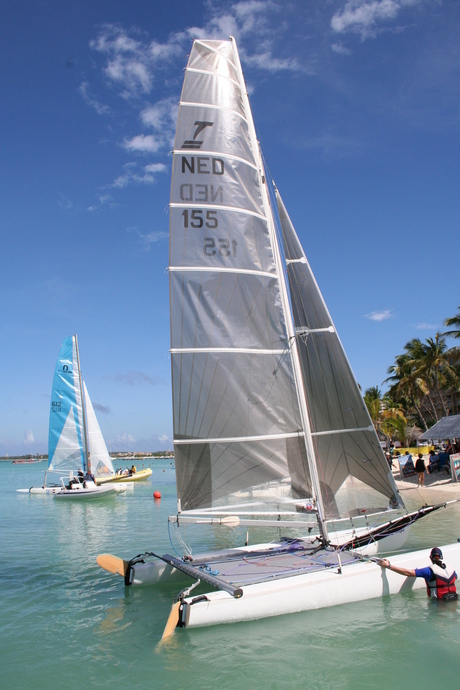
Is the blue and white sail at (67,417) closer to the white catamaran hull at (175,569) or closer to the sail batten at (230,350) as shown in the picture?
the white catamaran hull at (175,569)

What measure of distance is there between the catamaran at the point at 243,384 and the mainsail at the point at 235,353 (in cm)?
2

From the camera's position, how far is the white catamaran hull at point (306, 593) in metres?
6.78

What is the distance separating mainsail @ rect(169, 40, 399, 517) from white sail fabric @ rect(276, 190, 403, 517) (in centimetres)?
3

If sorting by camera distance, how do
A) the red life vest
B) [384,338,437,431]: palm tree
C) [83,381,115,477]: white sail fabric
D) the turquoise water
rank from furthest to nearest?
[384,338,437,431]: palm tree, [83,381,115,477]: white sail fabric, the red life vest, the turquoise water

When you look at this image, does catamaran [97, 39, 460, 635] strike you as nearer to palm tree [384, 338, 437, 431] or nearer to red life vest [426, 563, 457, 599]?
red life vest [426, 563, 457, 599]

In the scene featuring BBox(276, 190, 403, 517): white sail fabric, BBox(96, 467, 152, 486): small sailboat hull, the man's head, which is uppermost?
BBox(276, 190, 403, 517): white sail fabric

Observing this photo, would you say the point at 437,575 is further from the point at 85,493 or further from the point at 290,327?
the point at 85,493

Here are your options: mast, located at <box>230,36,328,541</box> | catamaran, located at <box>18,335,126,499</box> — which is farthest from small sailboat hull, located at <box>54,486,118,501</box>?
mast, located at <box>230,36,328,541</box>

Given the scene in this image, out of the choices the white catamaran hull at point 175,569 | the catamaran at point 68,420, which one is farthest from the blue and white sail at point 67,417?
the white catamaran hull at point 175,569

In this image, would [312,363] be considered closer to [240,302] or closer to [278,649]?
[240,302]

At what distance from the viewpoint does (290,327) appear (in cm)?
907

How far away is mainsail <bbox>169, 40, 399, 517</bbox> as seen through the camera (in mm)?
8898

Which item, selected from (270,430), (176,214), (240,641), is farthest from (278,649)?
(176,214)

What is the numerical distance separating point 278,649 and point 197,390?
4.22 metres
